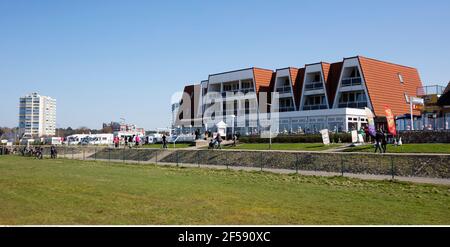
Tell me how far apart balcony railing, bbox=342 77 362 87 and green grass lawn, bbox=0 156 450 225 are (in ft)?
119

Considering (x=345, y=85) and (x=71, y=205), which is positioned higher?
(x=345, y=85)

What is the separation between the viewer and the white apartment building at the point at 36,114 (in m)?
160

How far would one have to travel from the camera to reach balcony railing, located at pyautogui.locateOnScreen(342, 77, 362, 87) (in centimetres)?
5494

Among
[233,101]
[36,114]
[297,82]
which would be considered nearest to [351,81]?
[297,82]

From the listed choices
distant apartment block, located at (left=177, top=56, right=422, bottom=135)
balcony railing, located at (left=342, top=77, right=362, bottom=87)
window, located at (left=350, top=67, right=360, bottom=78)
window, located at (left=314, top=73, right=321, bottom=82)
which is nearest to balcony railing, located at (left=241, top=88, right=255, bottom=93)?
distant apartment block, located at (left=177, top=56, right=422, bottom=135)

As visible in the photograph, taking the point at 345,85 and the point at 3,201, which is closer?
the point at 3,201

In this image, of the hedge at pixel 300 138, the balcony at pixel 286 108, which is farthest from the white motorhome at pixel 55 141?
the hedge at pixel 300 138

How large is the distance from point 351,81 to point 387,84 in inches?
230
